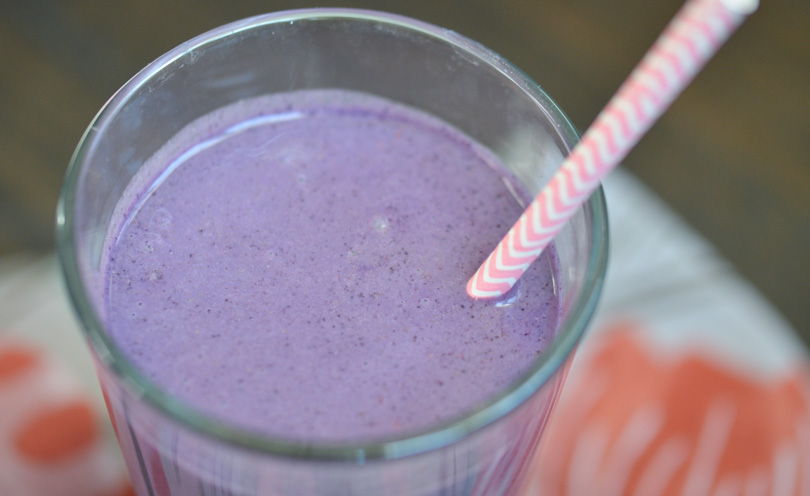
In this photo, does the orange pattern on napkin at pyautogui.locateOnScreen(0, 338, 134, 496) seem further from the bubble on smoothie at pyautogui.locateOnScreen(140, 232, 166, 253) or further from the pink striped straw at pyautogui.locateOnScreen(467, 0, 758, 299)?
the pink striped straw at pyautogui.locateOnScreen(467, 0, 758, 299)

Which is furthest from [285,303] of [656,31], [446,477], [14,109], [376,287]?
[656,31]

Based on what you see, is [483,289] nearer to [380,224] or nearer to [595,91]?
[380,224]

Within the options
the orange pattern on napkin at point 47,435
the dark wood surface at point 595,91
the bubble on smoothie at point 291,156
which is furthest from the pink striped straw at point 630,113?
the dark wood surface at point 595,91

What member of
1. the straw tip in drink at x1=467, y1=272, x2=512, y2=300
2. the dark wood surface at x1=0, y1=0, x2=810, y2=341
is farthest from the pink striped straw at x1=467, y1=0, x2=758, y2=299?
the dark wood surface at x1=0, y1=0, x2=810, y2=341

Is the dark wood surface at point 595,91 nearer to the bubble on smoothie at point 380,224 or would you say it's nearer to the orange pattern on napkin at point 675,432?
the orange pattern on napkin at point 675,432

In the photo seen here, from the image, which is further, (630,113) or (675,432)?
(675,432)

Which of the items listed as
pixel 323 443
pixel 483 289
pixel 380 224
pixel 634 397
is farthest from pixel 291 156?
pixel 634 397
